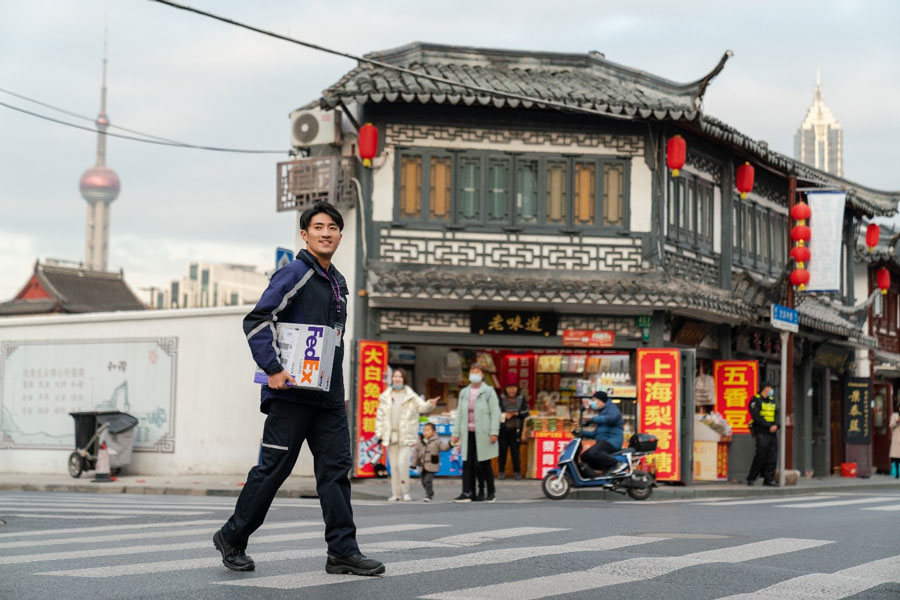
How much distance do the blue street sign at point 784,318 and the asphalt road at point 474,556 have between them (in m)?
9.14

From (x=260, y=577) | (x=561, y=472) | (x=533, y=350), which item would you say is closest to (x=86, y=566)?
(x=260, y=577)

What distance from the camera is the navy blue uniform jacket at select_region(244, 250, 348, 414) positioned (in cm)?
691

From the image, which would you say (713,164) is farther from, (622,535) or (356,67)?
(622,535)

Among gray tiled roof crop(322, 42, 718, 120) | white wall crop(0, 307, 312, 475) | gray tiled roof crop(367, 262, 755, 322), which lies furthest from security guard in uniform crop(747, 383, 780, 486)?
white wall crop(0, 307, 312, 475)

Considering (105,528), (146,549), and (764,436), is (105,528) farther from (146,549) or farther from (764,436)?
(764,436)

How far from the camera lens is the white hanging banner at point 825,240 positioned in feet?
85.0

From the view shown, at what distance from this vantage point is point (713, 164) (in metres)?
25.1

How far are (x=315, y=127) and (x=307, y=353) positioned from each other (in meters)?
16.3

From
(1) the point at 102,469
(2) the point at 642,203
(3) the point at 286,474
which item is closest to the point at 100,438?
(1) the point at 102,469

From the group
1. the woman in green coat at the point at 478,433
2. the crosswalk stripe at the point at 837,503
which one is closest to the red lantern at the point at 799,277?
the crosswalk stripe at the point at 837,503

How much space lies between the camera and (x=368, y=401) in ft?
71.2

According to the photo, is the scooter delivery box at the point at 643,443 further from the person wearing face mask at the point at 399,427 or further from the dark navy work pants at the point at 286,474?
the dark navy work pants at the point at 286,474

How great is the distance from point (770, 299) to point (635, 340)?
17.7 ft

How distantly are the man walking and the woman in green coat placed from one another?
403 inches
